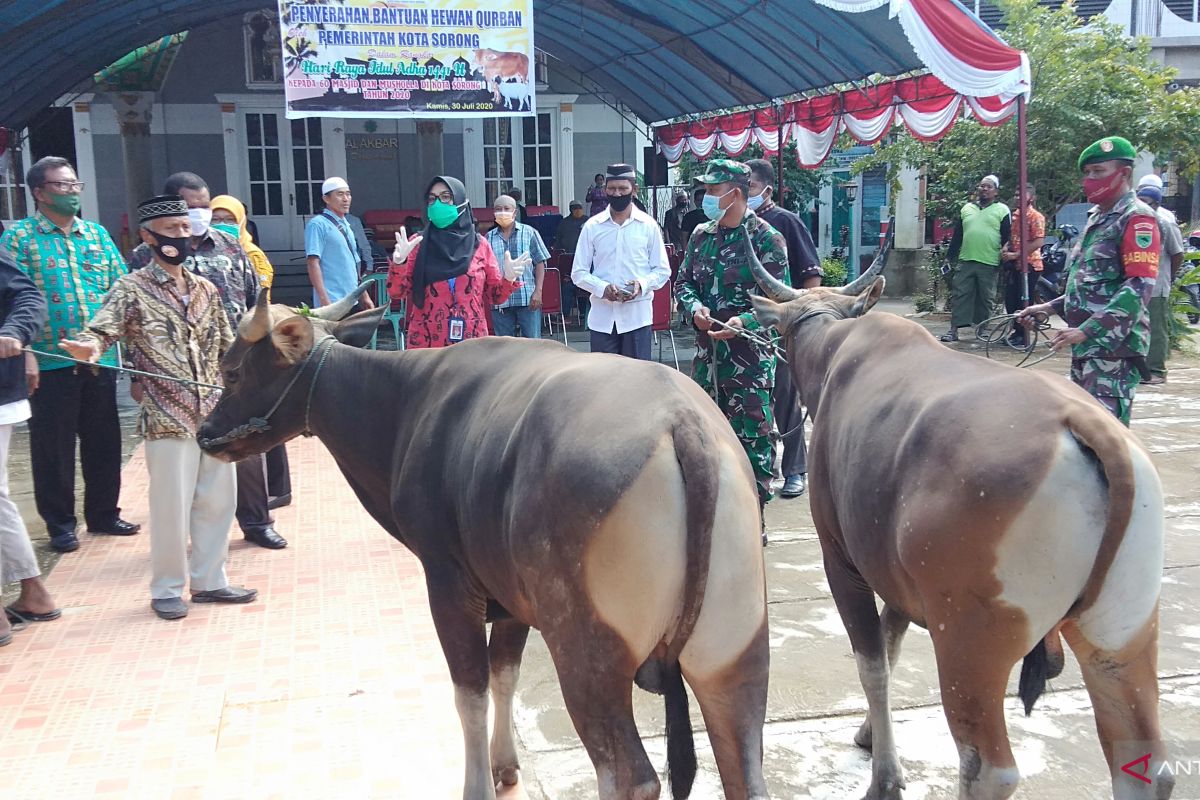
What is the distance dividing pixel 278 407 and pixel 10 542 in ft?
7.19

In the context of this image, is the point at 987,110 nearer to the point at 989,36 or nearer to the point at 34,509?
the point at 989,36

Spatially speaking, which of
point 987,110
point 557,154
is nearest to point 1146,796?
point 987,110

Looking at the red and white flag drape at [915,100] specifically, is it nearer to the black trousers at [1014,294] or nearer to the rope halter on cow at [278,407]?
the black trousers at [1014,294]

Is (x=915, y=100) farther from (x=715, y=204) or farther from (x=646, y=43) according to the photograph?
(x=715, y=204)

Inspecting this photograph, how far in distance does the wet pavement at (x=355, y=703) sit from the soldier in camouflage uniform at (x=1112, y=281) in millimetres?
1215

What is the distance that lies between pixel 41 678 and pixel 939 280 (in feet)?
50.3

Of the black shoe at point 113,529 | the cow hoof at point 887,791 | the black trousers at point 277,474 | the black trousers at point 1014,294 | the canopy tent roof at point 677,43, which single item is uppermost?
the canopy tent roof at point 677,43

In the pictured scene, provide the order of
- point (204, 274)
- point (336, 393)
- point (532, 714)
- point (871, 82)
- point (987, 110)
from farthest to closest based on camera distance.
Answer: point (871, 82) → point (987, 110) → point (204, 274) → point (532, 714) → point (336, 393)

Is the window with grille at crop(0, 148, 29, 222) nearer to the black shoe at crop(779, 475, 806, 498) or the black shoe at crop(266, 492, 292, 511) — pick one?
the black shoe at crop(266, 492, 292, 511)

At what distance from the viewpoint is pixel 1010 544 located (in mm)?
2594

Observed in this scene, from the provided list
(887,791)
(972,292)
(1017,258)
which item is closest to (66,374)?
(887,791)

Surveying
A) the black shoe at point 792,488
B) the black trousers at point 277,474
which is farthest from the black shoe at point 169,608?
the black shoe at point 792,488

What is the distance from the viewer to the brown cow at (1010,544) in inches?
101

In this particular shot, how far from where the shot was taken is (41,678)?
445cm
